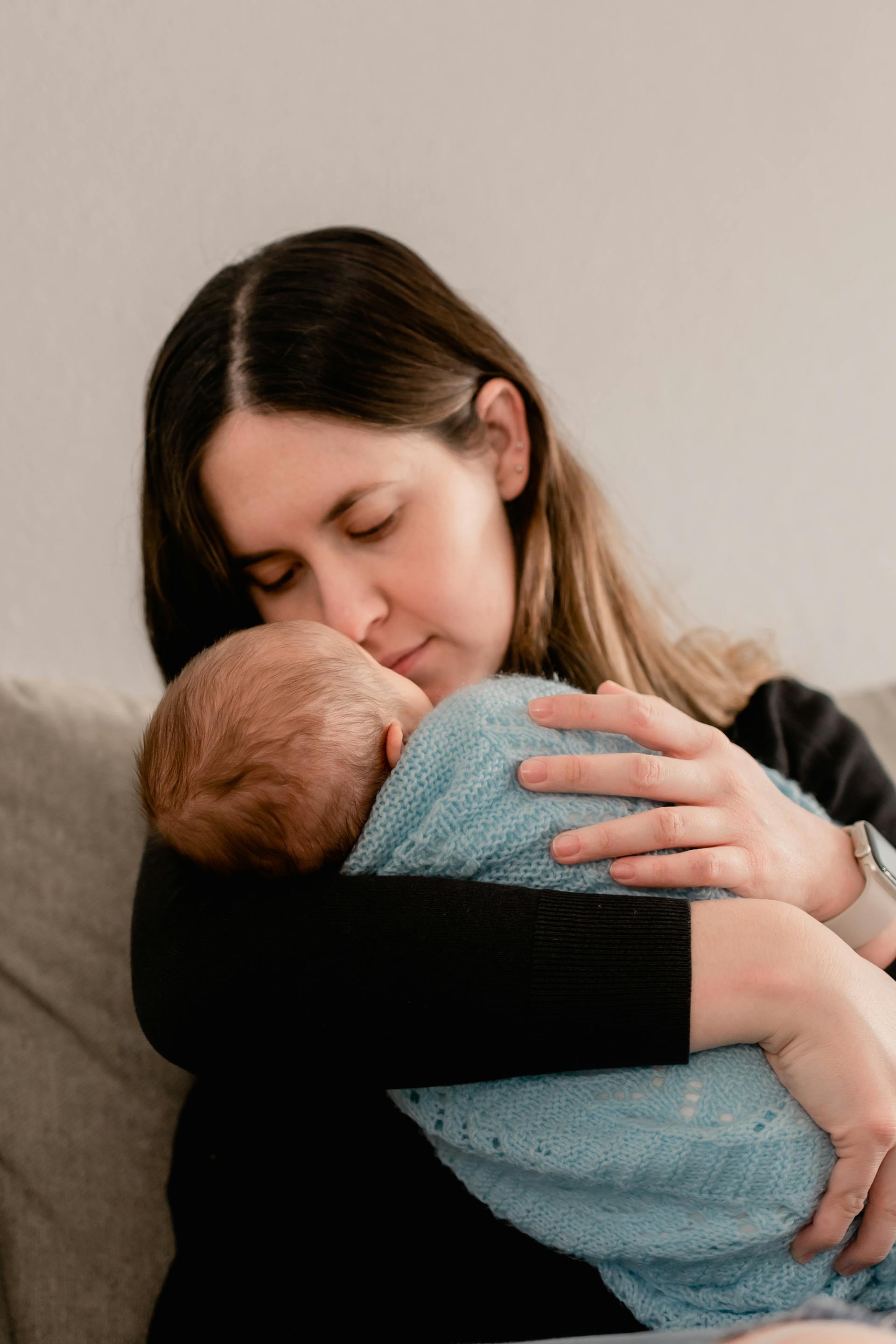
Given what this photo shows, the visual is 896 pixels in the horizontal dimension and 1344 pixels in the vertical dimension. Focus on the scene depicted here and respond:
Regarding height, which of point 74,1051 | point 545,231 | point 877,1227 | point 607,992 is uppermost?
point 545,231

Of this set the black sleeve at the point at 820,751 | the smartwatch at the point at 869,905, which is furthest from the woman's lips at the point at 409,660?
the smartwatch at the point at 869,905

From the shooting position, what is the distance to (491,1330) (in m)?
0.92

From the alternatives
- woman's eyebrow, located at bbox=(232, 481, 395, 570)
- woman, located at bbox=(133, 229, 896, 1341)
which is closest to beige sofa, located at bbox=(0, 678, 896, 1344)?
woman, located at bbox=(133, 229, 896, 1341)

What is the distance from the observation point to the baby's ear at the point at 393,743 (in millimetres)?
983

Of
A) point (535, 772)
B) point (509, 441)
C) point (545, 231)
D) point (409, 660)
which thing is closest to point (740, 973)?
point (535, 772)

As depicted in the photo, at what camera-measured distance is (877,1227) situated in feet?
2.75

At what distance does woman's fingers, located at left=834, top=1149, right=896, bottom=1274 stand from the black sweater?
7.9 inches

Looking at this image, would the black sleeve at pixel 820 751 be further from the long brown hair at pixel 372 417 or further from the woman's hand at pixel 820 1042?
the woman's hand at pixel 820 1042

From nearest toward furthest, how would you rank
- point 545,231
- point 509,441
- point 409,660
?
point 409,660, point 509,441, point 545,231

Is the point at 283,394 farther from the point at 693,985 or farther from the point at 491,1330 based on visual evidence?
the point at 491,1330

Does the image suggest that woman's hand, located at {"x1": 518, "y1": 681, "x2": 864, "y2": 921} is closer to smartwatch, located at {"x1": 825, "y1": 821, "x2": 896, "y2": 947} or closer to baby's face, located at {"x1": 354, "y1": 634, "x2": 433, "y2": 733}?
smartwatch, located at {"x1": 825, "y1": 821, "x2": 896, "y2": 947}

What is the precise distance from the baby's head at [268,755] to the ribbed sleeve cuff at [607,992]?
9.1 inches

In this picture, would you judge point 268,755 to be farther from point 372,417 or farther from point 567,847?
point 372,417

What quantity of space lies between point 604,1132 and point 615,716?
1.18 ft
